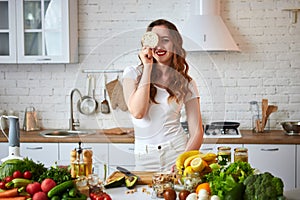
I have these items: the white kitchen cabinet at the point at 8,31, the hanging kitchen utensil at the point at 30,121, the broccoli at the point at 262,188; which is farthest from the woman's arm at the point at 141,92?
the hanging kitchen utensil at the point at 30,121

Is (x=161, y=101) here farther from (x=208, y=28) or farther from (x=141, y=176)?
(x=208, y=28)

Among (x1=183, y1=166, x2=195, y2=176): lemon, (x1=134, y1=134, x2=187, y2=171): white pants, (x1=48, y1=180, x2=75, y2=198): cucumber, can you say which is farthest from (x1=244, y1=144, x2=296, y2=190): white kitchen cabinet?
(x1=48, y1=180, x2=75, y2=198): cucumber

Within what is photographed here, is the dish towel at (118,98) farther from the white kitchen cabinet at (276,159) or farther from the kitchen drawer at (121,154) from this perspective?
the white kitchen cabinet at (276,159)

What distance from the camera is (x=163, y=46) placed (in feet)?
8.49

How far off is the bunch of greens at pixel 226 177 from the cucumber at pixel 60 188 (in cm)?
60

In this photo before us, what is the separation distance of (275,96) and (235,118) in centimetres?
41

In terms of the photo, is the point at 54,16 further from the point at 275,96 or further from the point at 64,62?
the point at 275,96

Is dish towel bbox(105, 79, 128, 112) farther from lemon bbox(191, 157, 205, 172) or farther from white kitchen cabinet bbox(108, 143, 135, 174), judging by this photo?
lemon bbox(191, 157, 205, 172)

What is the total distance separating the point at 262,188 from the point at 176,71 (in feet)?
3.02

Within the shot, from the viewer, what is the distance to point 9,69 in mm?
4801

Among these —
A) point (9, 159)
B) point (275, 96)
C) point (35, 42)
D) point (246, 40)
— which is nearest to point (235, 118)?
point (275, 96)

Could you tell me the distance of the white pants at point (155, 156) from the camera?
2.77m

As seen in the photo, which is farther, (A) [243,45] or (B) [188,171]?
(A) [243,45]

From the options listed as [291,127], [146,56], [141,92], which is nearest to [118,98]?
[141,92]
